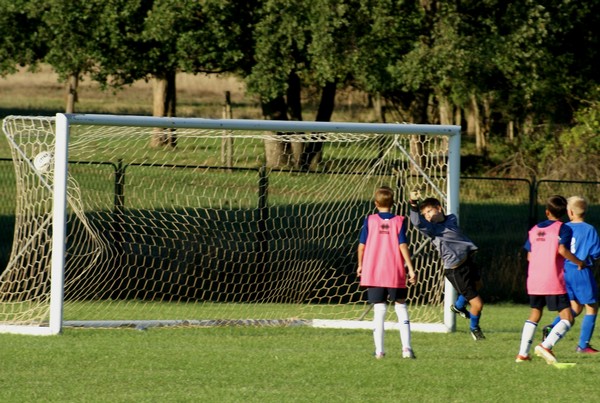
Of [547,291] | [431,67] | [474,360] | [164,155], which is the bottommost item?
[474,360]

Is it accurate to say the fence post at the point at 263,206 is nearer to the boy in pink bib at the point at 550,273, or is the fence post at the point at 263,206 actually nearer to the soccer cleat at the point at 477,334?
the soccer cleat at the point at 477,334

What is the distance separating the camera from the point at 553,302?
33.4 feet

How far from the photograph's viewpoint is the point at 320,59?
2395 cm

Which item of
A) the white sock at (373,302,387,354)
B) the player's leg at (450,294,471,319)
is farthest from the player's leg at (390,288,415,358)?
the player's leg at (450,294,471,319)

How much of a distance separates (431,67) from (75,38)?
759cm

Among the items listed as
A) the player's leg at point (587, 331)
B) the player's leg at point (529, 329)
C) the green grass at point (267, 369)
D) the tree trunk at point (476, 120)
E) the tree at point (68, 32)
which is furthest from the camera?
the tree trunk at point (476, 120)

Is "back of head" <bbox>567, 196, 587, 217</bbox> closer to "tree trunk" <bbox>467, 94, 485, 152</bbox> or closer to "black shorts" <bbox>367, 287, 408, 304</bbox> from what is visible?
"black shorts" <bbox>367, 287, 408, 304</bbox>

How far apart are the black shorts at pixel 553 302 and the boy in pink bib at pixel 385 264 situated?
43.4 inches

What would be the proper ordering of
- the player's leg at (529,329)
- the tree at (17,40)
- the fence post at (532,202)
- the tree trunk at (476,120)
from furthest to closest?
the tree trunk at (476,120) → the tree at (17,40) → the fence post at (532,202) → the player's leg at (529,329)

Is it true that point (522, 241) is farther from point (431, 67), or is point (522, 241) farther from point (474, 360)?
point (474, 360)

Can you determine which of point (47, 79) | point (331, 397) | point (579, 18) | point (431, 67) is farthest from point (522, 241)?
point (47, 79)

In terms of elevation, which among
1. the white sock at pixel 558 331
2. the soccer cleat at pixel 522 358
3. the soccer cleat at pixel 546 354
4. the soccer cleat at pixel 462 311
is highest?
the white sock at pixel 558 331

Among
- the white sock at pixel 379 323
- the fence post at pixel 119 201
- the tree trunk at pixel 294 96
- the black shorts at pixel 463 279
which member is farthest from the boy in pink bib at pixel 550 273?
the tree trunk at pixel 294 96

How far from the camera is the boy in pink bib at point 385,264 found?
1012 centimetres
